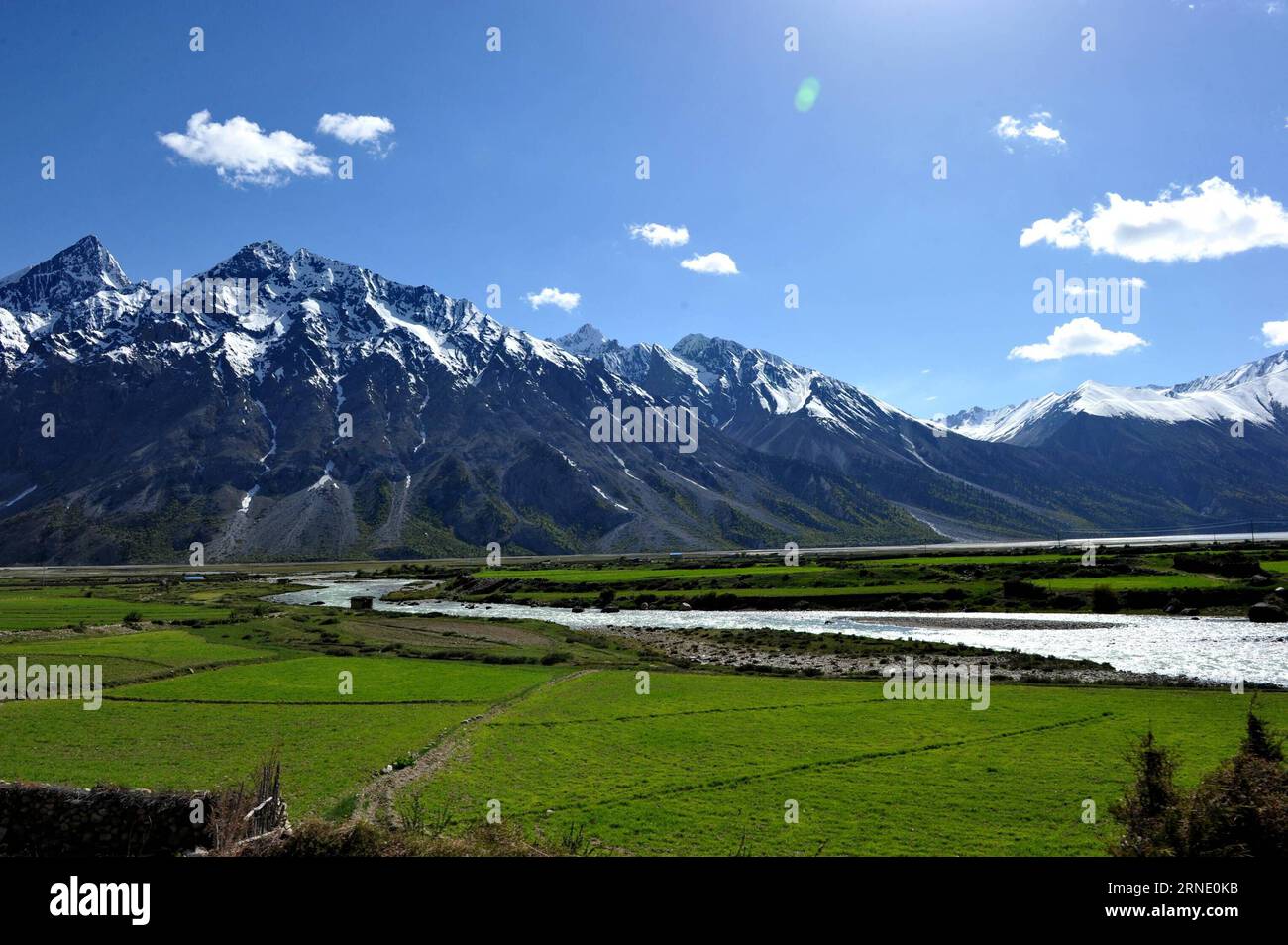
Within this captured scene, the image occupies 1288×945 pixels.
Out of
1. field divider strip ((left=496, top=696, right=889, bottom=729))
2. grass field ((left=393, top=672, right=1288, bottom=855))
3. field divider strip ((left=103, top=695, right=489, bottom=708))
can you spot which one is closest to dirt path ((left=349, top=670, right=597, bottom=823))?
grass field ((left=393, top=672, right=1288, bottom=855))

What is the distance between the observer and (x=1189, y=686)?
4897 cm

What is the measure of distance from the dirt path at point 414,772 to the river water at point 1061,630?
5209 centimetres

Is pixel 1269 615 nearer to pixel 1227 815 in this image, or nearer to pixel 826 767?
pixel 826 767

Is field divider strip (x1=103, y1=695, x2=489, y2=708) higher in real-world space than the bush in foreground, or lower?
lower

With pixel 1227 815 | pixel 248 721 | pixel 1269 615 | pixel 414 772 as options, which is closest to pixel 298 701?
pixel 248 721

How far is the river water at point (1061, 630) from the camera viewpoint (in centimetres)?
5934

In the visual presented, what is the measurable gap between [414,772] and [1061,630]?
76.8 m

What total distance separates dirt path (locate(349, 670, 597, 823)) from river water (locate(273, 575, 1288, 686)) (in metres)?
52.1

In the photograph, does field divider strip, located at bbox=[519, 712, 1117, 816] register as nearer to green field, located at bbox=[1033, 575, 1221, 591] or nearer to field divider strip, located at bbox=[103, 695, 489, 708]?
field divider strip, located at bbox=[103, 695, 489, 708]

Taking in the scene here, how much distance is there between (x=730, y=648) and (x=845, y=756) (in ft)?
145

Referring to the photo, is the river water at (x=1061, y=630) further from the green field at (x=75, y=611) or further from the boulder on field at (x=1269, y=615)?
the green field at (x=75, y=611)

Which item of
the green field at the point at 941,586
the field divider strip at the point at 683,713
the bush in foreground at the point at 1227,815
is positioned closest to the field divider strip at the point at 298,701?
the field divider strip at the point at 683,713

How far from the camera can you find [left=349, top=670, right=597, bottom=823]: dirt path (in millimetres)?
24875
